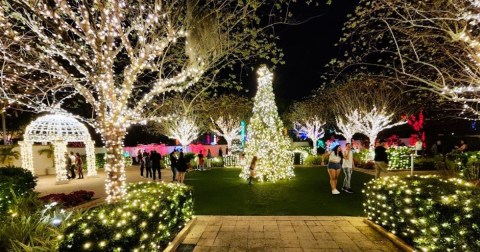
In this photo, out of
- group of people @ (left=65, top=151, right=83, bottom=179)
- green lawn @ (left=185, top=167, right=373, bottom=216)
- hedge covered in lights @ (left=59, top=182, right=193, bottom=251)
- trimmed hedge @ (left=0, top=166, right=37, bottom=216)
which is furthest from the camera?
group of people @ (left=65, top=151, right=83, bottom=179)

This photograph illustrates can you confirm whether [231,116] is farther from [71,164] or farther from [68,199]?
[68,199]

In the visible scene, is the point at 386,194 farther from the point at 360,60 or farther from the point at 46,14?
the point at 46,14

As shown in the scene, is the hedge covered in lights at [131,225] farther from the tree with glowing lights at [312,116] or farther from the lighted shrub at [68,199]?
the tree with glowing lights at [312,116]

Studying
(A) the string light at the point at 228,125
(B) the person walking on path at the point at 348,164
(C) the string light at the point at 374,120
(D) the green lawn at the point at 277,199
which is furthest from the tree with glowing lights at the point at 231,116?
(B) the person walking on path at the point at 348,164

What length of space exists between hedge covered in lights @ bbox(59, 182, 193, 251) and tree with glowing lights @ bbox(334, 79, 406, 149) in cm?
1826

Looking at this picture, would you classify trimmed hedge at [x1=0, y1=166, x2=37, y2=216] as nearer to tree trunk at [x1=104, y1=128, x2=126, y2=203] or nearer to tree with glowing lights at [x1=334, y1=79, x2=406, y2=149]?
tree trunk at [x1=104, y1=128, x2=126, y2=203]

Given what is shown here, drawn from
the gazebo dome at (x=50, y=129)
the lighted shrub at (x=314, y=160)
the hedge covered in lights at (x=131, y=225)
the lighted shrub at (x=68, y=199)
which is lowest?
the lighted shrub at (x=314, y=160)

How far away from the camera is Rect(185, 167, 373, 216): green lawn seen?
8380 mm

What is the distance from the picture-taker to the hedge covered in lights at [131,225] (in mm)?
3760

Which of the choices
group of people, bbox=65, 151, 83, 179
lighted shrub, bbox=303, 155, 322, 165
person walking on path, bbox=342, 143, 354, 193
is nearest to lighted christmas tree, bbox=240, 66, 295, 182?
person walking on path, bbox=342, 143, 354, 193

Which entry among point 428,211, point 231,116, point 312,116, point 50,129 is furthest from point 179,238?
point 312,116

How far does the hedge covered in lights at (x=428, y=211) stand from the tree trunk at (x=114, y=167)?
557 centimetres

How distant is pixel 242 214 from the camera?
26.5 feet

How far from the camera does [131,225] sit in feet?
14.0
